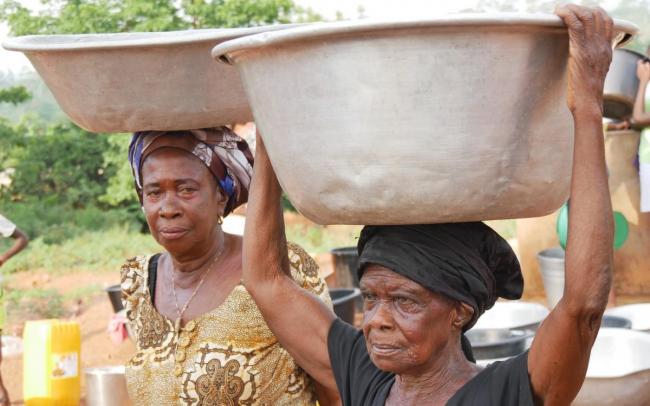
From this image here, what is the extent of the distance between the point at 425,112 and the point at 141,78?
846mm

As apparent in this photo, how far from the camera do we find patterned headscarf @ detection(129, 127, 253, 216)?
8.56 feet

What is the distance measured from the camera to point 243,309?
260cm

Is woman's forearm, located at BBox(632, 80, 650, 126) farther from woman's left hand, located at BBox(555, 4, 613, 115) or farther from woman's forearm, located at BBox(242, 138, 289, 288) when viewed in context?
woman's left hand, located at BBox(555, 4, 613, 115)

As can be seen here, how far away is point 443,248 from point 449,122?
41 cm

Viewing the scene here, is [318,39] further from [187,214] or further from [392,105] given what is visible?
[187,214]

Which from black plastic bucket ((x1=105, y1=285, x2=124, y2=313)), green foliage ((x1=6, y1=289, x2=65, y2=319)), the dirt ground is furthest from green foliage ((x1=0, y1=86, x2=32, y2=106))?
black plastic bucket ((x1=105, y1=285, x2=124, y2=313))

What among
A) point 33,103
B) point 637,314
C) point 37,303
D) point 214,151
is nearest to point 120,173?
point 37,303

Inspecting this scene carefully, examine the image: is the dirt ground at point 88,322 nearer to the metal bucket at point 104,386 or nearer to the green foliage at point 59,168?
the metal bucket at point 104,386

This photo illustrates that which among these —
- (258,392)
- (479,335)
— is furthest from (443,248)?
(479,335)

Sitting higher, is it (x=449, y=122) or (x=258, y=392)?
(x=449, y=122)

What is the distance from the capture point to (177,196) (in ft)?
8.57

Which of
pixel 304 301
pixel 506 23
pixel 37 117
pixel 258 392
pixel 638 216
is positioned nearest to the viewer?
pixel 506 23

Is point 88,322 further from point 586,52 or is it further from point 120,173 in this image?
point 586,52

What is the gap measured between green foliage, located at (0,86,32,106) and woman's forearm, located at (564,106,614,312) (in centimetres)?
1240
